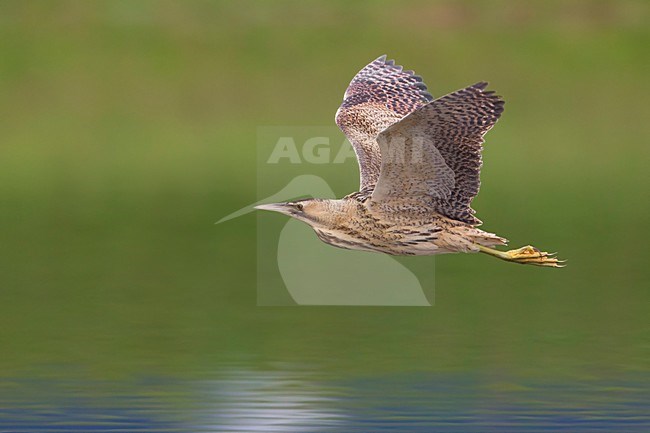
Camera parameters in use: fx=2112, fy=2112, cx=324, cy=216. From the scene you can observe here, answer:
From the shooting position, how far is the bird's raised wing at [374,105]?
64.2 ft

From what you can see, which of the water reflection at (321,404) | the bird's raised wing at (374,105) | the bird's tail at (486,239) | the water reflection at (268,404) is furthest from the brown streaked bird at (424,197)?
the water reflection at (268,404)

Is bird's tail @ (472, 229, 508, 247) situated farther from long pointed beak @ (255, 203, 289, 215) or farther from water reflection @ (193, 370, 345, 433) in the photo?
water reflection @ (193, 370, 345, 433)

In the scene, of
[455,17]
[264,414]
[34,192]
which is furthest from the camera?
[455,17]

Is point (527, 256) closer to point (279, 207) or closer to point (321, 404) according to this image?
point (279, 207)

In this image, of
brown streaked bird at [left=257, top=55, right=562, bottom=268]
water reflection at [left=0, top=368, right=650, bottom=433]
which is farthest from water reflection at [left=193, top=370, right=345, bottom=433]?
brown streaked bird at [left=257, top=55, right=562, bottom=268]

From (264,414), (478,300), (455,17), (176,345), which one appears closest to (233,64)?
(455,17)

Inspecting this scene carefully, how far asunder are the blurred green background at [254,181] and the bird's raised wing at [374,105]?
3062mm

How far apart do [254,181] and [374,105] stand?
1157 inches

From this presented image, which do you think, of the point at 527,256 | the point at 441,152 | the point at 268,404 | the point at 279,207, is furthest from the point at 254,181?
the point at 441,152

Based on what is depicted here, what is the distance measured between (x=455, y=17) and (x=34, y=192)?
19231 mm

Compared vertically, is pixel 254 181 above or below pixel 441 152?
above

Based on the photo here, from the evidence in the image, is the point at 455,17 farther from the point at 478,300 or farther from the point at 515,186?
the point at 478,300

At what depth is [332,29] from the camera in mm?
62844

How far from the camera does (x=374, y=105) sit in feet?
67.7
